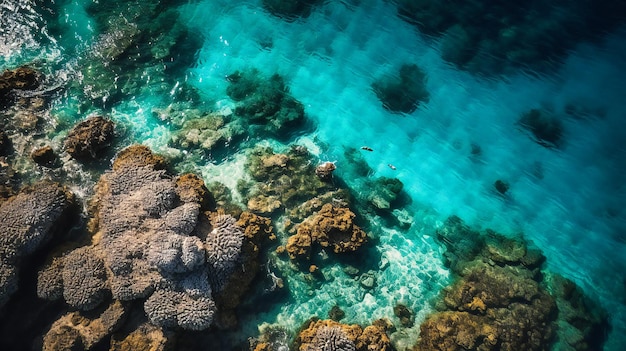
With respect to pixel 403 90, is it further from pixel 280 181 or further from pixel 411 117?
pixel 280 181

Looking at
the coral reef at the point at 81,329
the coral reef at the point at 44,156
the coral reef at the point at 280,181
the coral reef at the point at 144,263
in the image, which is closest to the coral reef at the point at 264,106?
the coral reef at the point at 280,181

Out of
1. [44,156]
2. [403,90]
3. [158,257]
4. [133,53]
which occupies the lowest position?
[44,156]

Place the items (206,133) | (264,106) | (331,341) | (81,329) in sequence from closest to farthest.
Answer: (81,329)
(331,341)
(206,133)
(264,106)

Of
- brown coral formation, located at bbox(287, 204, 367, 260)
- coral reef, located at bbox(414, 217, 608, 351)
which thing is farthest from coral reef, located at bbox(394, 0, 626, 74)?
brown coral formation, located at bbox(287, 204, 367, 260)

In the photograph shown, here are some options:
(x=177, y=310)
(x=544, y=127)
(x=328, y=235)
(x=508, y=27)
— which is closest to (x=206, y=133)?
(x=328, y=235)

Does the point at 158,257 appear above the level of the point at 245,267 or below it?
above

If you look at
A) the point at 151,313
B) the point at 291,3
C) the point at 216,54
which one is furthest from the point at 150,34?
the point at 151,313

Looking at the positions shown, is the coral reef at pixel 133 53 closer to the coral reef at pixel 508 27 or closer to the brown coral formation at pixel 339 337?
the brown coral formation at pixel 339 337
